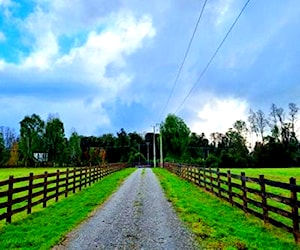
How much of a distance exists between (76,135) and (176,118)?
27052 mm

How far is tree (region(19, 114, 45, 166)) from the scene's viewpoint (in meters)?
86.1

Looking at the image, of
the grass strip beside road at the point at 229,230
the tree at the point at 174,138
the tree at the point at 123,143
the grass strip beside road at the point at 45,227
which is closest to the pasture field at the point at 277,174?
the grass strip beside road at the point at 229,230

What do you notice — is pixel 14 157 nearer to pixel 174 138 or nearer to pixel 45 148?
pixel 45 148

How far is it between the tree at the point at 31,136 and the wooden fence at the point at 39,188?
59068mm

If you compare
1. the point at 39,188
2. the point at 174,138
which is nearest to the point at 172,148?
the point at 174,138

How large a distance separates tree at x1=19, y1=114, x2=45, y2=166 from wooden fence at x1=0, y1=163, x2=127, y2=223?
59068mm

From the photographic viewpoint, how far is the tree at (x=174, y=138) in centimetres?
8250

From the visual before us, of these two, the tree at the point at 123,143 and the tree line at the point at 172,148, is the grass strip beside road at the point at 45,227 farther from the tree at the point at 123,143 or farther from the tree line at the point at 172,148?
the tree at the point at 123,143

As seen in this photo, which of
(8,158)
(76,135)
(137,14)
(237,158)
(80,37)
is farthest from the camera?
(76,135)

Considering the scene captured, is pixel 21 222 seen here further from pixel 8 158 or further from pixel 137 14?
pixel 8 158

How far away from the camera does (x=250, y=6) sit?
39.0ft

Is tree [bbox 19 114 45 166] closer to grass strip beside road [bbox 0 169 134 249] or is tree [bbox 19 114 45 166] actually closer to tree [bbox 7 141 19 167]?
tree [bbox 7 141 19 167]

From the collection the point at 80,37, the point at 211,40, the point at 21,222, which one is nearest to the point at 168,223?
the point at 21,222

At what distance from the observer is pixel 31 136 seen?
87500 millimetres
